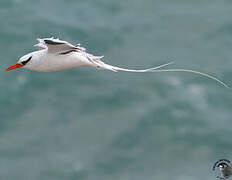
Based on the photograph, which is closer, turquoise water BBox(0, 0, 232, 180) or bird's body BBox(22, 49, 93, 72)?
bird's body BBox(22, 49, 93, 72)

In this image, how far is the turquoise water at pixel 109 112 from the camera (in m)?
79.4

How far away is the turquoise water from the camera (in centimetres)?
7944

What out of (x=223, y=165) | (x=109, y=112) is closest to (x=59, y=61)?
(x=223, y=165)

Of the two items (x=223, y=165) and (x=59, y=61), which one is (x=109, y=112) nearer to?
(x=59, y=61)

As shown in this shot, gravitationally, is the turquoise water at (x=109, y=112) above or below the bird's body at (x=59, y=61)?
above

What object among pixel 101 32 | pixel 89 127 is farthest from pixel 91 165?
pixel 101 32

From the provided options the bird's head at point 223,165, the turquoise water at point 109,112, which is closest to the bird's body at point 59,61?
the bird's head at point 223,165

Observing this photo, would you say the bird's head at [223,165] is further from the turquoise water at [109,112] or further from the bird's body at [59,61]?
the turquoise water at [109,112]

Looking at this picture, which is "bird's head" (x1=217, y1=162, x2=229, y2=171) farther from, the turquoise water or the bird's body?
the turquoise water

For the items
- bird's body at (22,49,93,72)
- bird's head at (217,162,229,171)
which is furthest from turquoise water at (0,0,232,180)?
bird's head at (217,162,229,171)

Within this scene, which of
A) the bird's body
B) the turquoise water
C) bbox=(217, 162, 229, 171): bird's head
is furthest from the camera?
the turquoise water

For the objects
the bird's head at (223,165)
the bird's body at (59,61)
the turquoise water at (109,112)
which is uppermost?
the turquoise water at (109,112)

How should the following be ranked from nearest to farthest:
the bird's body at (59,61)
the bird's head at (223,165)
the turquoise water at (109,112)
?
the bird's head at (223,165) < the bird's body at (59,61) < the turquoise water at (109,112)

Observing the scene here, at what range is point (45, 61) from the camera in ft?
79.3
